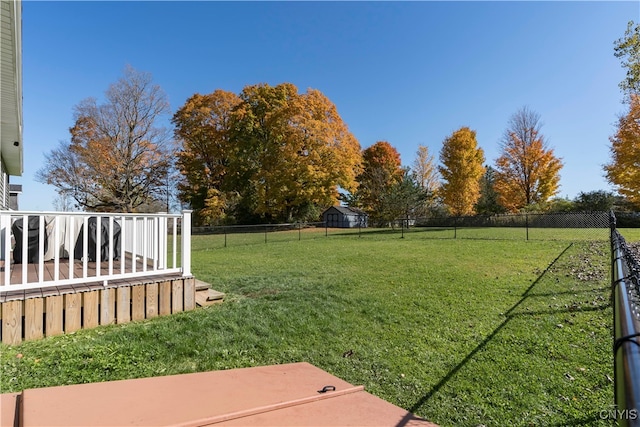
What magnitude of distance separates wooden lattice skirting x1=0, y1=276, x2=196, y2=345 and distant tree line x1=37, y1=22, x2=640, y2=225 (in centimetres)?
2086

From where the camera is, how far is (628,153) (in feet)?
52.6

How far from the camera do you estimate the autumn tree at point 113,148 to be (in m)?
21.9

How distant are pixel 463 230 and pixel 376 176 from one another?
12.4 meters

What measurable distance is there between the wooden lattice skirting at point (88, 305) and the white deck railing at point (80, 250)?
119 mm

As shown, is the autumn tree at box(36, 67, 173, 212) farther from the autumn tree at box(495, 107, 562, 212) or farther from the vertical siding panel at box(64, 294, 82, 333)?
the autumn tree at box(495, 107, 562, 212)

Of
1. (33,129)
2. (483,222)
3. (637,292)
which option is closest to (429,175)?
(483,222)

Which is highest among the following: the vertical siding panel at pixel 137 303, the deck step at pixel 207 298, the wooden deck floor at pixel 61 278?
the wooden deck floor at pixel 61 278

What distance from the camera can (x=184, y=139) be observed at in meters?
28.9

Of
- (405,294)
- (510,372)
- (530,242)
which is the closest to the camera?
(510,372)

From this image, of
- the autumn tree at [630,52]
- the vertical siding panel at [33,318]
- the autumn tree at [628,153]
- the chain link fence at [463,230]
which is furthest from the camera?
the autumn tree at [628,153]

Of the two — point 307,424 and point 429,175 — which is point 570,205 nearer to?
point 429,175

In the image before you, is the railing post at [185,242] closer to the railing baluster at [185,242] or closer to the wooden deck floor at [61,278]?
the railing baluster at [185,242]

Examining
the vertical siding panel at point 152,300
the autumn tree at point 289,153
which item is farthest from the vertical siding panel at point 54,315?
the autumn tree at point 289,153

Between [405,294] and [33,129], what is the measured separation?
20047mm
